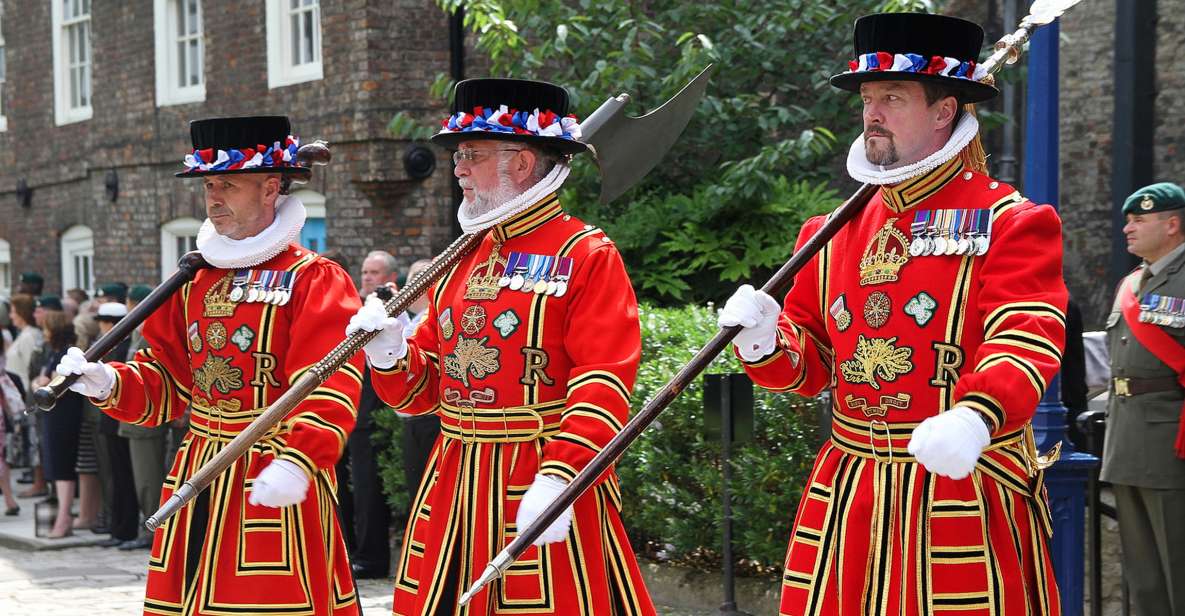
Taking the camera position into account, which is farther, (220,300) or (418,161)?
(418,161)

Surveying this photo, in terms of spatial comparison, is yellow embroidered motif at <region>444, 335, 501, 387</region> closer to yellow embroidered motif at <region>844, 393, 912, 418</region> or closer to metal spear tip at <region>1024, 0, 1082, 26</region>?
yellow embroidered motif at <region>844, 393, 912, 418</region>

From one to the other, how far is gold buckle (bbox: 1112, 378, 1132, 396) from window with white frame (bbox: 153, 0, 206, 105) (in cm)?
1163

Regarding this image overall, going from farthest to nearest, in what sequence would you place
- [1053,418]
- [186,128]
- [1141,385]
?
[186,128]
[1141,385]
[1053,418]

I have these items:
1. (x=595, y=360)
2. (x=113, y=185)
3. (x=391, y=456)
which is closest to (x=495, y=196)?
(x=595, y=360)

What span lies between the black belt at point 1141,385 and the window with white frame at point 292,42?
916 cm

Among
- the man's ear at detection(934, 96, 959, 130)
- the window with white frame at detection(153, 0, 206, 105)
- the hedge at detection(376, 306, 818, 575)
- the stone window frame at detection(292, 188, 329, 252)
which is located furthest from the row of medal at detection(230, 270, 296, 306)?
the window with white frame at detection(153, 0, 206, 105)

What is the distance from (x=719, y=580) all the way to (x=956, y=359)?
164 inches

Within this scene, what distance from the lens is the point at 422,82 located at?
44.0 ft

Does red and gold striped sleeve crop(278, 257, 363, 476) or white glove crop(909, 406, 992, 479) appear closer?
white glove crop(909, 406, 992, 479)

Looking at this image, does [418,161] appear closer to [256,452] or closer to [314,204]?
[314,204]

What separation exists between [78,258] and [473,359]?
53.8 feet

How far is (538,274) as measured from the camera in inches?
182

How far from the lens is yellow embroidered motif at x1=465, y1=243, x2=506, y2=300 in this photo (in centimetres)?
466

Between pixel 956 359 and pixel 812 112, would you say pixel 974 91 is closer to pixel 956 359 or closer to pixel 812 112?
pixel 956 359
